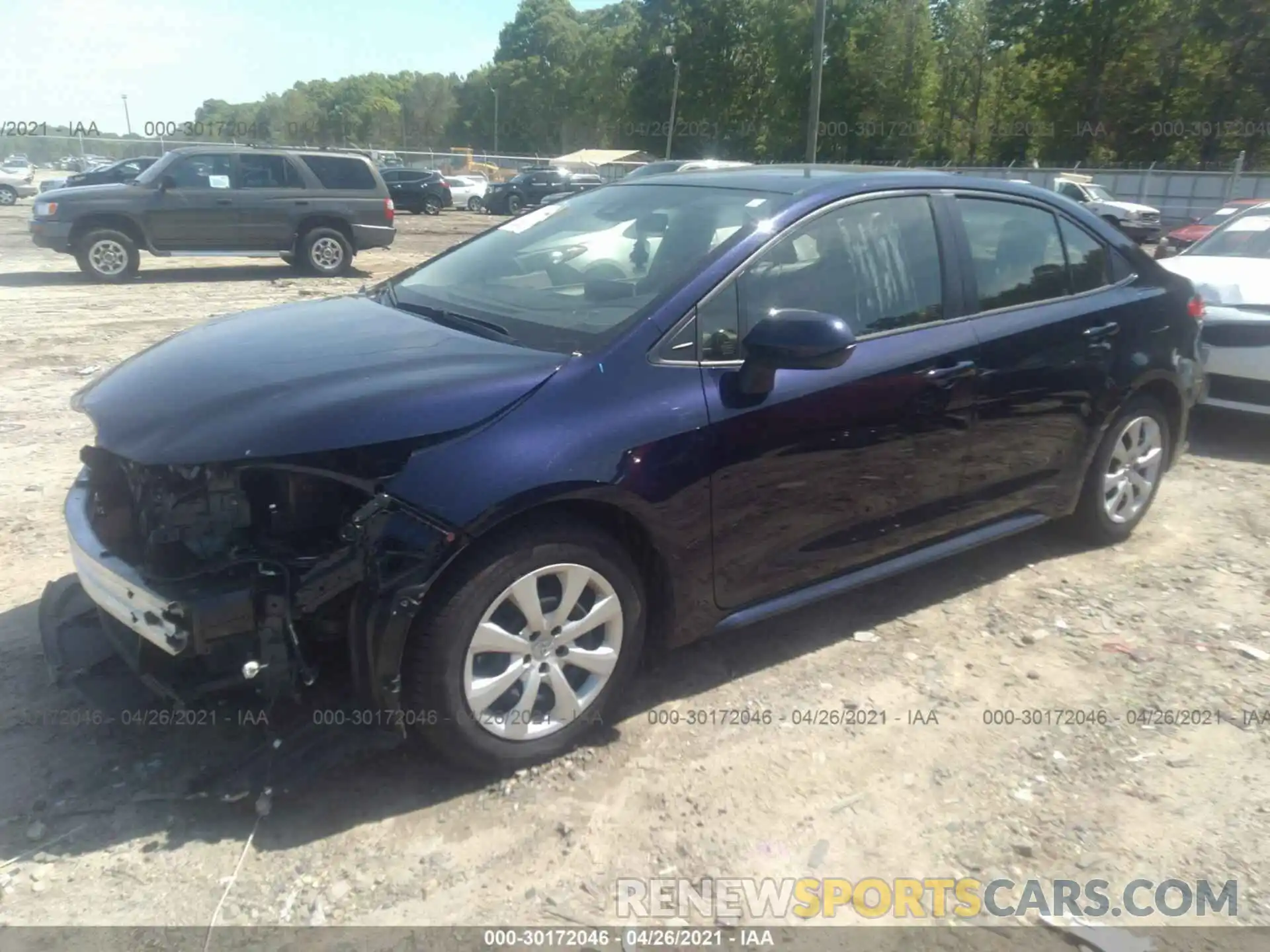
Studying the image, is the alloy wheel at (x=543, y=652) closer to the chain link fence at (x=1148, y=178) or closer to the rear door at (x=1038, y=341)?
the rear door at (x=1038, y=341)

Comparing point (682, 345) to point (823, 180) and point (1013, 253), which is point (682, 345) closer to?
point (823, 180)

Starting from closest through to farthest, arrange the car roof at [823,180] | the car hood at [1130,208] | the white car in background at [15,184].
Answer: the car roof at [823,180], the car hood at [1130,208], the white car in background at [15,184]

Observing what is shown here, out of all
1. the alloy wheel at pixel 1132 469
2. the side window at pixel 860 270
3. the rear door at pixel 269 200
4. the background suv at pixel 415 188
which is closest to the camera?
the side window at pixel 860 270

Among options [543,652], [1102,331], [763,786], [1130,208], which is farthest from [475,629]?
[1130,208]

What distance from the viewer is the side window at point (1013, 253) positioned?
3959mm

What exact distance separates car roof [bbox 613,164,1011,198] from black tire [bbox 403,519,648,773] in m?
1.56

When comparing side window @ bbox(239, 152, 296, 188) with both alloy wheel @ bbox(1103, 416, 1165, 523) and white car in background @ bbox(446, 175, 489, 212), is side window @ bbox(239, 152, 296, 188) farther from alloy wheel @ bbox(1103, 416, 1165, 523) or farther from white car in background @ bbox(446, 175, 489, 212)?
white car in background @ bbox(446, 175, 489, 212)

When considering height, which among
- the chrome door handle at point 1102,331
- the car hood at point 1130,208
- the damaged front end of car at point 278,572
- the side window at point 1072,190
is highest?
the side window at point 1072,190

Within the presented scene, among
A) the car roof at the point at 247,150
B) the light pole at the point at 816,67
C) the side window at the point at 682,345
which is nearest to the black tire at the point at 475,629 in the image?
the side window at the point at 682,345

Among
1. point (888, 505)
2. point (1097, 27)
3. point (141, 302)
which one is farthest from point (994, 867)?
point (1097, 27)

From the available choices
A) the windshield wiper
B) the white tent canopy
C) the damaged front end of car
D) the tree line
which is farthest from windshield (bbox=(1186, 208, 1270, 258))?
the white tent canopy

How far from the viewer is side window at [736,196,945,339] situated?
330 centimetres

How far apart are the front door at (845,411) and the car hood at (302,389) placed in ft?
2.22

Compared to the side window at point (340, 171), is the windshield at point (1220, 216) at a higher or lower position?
lower
